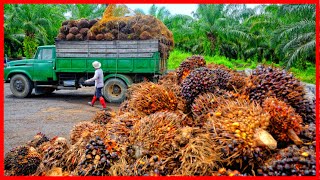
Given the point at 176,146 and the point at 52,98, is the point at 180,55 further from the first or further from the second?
the point at 176,146

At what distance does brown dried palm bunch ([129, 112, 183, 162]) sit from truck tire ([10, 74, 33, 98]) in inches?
411

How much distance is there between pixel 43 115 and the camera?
8750 mm

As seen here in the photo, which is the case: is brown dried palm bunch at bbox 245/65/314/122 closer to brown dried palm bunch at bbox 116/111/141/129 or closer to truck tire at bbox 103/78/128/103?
brown dried palm bunch at bbox 116/111/141/129

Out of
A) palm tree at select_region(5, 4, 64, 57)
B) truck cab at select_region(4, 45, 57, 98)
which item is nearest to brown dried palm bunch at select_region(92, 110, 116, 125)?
truck cab at select_region(4, 45, 57, 98)

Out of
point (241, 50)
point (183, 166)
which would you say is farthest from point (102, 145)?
point (241, 50)

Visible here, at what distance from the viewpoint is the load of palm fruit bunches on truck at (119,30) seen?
10578 millimetres

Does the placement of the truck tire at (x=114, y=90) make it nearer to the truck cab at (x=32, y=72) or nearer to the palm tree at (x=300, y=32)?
the truck cab at (x=32, y=72)

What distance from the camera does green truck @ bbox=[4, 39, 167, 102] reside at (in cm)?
1067

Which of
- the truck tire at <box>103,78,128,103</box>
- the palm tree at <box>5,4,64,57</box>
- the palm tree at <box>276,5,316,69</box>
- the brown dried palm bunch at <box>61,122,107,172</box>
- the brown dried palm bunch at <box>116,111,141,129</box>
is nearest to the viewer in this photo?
the brown dried palm bunch at <box>61,122,107,172</box>

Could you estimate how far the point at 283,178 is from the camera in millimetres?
2180

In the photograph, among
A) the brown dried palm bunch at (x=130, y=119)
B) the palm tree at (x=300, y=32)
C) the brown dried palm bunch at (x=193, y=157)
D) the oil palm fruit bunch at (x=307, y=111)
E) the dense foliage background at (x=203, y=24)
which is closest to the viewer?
the brown dried palm bunch at (x=193, y=157)

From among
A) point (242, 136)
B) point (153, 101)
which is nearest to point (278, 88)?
point (242, 136)

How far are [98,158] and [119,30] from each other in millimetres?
8700

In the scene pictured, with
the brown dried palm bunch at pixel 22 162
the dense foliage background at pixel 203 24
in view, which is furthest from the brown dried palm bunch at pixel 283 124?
the dense foliage background at pixel 203 24
